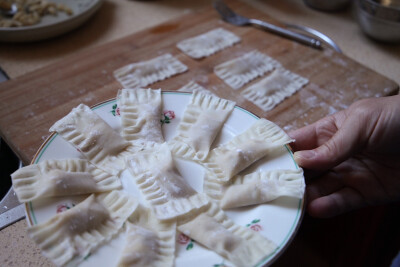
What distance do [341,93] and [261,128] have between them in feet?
2.88

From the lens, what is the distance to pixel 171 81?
2217mm

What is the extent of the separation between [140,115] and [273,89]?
37.0 inches

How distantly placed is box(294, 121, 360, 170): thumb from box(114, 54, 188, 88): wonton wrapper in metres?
1.10

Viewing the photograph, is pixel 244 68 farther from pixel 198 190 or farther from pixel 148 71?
pixel 198 190

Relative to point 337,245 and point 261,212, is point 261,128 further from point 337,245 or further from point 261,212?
point 337,245

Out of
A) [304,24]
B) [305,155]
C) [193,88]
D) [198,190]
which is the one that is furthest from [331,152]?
[304,24]

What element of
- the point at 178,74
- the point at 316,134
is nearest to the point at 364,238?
the point at 316,134

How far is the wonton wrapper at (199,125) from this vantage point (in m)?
1.56

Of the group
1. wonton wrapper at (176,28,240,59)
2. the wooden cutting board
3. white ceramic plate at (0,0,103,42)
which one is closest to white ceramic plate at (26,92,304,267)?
the wooden cutting board

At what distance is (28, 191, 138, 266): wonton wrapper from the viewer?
1.13 m

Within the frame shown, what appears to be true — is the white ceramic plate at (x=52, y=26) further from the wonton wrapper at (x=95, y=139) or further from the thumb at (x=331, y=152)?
the thumb at (x=331, y=152)

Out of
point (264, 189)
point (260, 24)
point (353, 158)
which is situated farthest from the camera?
point (260, 24)

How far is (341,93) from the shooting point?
2.18 m

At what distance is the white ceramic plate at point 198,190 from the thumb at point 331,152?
0.06 meters
